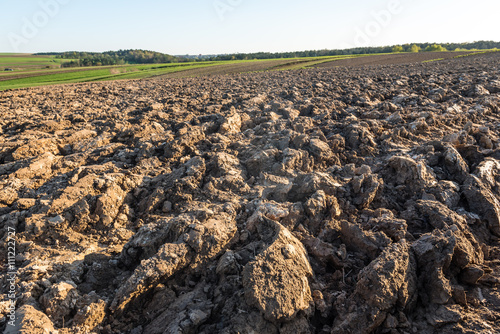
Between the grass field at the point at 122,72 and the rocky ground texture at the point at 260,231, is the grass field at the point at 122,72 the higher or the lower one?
the higher one

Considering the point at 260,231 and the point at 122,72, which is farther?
the point at 122,72

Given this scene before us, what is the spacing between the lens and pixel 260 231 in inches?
150

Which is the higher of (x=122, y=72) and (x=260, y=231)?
(x=122, y=72)

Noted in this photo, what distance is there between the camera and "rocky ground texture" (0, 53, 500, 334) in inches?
111

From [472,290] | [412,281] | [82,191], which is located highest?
[82,191]

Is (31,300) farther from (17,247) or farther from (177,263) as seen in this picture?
(177,263)

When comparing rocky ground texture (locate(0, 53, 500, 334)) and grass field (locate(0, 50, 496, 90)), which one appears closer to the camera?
rocky ground texture (locate(0, 53, 500, 334))

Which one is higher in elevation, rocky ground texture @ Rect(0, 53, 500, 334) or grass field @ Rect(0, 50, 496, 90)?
grass field @ Rect(0, 50, 496, 90)

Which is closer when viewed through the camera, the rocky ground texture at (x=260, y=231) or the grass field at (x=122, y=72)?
the rocky ground texture at (x=260, y=231)

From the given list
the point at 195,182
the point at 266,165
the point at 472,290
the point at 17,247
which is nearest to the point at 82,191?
the point at 17,247

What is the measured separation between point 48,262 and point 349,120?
734 centimetres

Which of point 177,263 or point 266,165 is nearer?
point 177,263

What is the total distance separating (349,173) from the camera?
17.3 feet

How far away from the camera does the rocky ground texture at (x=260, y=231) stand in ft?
9.29
